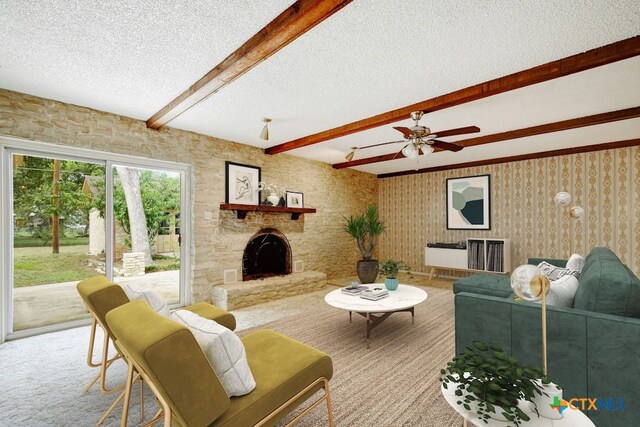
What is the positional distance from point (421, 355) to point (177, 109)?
11.8ft

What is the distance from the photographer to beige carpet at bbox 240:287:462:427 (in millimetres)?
1885

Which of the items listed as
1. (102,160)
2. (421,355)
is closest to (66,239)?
(102,160)

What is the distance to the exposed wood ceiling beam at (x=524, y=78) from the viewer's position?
6.99ft

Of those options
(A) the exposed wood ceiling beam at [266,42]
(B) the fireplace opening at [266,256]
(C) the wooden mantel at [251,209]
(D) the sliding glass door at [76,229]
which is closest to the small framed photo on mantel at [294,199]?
(C) the wooden mantel at [251,209]

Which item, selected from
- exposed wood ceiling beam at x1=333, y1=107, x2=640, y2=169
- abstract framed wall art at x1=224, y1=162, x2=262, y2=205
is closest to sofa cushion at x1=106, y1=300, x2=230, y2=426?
abstract framed wall art at x1=224, y1=162, x2=262, y2=205

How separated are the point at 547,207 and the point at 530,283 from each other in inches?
205

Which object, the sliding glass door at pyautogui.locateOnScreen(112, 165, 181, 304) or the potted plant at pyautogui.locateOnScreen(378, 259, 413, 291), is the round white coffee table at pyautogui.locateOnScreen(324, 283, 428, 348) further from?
the sliding glass door at pyautogui.locateOnScreen(112, 165, 181, 304)

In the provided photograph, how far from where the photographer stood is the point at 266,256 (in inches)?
205

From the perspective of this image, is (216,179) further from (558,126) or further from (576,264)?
(558,126)

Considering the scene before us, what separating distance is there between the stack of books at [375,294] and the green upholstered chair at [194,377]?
5.27 feet

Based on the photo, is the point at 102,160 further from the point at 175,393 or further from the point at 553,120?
the point at 553,120

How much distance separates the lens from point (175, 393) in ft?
3.55

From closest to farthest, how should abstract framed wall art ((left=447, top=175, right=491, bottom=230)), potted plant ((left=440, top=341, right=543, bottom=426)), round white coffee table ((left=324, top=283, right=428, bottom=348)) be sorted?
potted plant ((left=440, top=341, right=543, bottom=426)) < round white coffee table ((left=324, top=283, right=428, bottom=348)) < abstract framed wall art ((left=447, top=175, right=491, bottom=230))

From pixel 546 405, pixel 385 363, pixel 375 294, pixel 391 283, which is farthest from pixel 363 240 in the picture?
pixel 546 405
